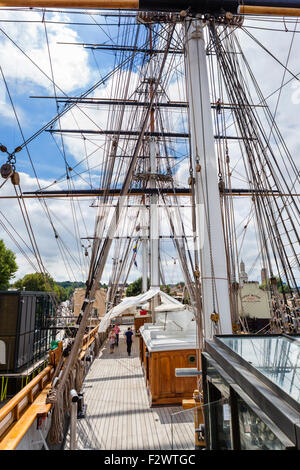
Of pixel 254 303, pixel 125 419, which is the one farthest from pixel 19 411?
pixel 254 303

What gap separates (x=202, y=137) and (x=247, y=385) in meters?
4.05

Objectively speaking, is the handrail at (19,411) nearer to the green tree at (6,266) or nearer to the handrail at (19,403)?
the handrail at (19,403)

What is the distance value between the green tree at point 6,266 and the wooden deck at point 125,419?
24.3 metres

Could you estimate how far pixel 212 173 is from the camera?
4902 millimetres

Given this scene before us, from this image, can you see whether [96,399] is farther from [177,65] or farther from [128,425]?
[177,65]

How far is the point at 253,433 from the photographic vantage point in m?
1.73

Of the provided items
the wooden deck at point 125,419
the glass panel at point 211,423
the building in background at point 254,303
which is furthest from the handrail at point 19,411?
the building in background at point 254,303

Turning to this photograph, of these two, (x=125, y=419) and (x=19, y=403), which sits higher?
(x=19, y=403)

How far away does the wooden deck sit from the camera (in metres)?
4.63

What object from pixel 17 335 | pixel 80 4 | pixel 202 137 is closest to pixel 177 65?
pixel 80 4

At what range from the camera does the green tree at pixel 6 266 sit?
99.5 feet

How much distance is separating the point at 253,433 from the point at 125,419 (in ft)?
15.9

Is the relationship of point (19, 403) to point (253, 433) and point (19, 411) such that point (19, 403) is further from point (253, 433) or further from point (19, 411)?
point (253, 433)

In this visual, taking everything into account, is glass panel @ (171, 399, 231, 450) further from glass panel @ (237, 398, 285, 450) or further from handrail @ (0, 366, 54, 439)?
handrail @ (0, 366, 54, 439)
